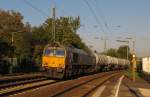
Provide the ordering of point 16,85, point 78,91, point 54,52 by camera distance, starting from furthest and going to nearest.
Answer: point 54,52 → point 16,85 → point 78,91

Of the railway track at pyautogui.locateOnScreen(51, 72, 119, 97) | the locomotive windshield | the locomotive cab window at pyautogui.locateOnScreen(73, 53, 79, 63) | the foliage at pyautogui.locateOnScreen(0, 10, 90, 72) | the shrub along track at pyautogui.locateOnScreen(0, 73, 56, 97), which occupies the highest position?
the foliage at pyautogui.locateOnScreen(0, 10, 90, 72)

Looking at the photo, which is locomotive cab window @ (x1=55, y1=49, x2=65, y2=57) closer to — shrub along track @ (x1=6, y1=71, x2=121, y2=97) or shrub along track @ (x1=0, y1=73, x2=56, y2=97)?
shrub along track @ (x1=0, y1=73, x2=56, y2=97)

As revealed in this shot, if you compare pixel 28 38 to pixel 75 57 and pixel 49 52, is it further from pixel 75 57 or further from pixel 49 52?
pixel 49 52

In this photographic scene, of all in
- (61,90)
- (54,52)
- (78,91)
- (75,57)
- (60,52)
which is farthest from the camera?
(75,57)

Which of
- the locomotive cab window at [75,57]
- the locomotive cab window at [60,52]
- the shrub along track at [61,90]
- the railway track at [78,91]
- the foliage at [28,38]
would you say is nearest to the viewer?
the shrub along track at [61,90]

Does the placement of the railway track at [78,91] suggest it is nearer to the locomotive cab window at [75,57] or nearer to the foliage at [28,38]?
the locomotive cab window at [75,57]

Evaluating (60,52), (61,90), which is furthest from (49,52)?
(61,90)

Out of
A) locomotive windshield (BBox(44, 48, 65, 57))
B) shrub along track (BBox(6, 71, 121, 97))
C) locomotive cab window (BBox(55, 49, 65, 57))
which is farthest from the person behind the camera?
locomotive windshield (BBox(44, 48, 65, 57))

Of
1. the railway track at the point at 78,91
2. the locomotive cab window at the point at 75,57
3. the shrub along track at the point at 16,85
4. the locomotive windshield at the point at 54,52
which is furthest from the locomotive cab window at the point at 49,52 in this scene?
the railway track at the point at 78,91

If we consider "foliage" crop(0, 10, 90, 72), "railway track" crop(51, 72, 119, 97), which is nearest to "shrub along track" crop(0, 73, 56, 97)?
"railway track" crop(51, 72, 119, 97)

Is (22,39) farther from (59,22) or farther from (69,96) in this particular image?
(69,96)

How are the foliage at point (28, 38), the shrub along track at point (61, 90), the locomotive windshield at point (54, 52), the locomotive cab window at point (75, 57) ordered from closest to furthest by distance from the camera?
the shrub along track at point (61, 90) → the locomotive windshield at point (54, 52) → the locomotive cab window at point (75, 57) → the foliage at point (28, 38)

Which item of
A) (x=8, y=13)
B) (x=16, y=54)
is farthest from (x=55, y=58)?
(x=8, y=13)

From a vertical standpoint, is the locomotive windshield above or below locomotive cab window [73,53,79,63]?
above
